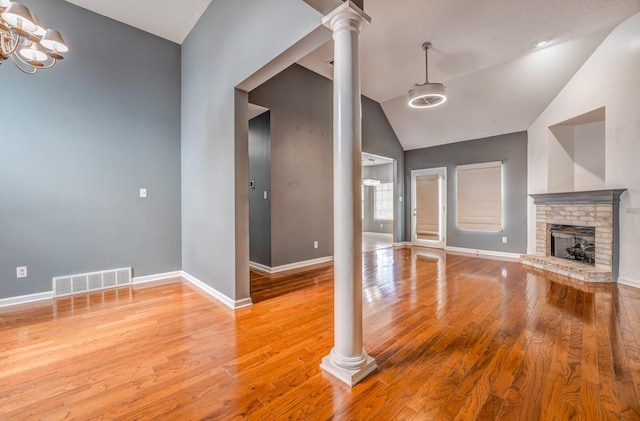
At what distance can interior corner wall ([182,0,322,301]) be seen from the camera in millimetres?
2453

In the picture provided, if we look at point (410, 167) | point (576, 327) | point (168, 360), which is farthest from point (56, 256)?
point (410, 167)

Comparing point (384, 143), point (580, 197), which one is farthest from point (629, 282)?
point (384, 143)

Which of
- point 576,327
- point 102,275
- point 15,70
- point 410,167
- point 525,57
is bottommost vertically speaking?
point 576,327

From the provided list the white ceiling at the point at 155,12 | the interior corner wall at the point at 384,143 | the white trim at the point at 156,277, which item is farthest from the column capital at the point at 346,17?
the interior corner wall at the point at 384,143

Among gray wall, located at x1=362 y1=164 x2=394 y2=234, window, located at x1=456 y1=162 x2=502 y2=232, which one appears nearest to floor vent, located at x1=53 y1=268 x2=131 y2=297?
window, located at x1=456 y1=162 x2=502 y2=232

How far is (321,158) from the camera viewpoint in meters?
5.16

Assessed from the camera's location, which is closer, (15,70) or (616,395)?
(616,395)

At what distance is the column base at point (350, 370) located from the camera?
5.62 ft

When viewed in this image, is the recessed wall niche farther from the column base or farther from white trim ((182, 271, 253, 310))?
white trim ((182, 271, 253, 310))

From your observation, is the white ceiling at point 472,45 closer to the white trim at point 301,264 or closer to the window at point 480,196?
the window at point 480,196

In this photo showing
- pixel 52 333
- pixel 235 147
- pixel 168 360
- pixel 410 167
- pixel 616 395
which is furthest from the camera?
pixel 410 167

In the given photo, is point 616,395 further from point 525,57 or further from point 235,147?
point 525,57

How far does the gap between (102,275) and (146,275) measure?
1.68 ft

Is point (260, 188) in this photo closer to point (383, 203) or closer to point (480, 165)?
point (480, 165)
